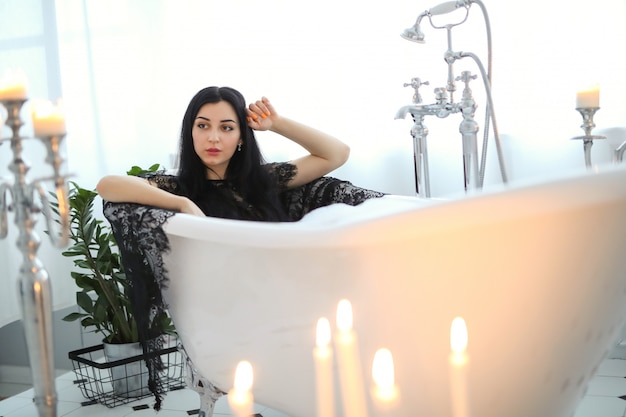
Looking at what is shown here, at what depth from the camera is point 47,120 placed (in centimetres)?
131

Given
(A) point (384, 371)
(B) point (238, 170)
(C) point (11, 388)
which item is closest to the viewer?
(A) point (384, 371)

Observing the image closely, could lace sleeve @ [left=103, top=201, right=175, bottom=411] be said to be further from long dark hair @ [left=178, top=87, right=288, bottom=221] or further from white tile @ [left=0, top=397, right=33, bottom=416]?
white tile @ [left=0, top=397, right=33, bottom=416]

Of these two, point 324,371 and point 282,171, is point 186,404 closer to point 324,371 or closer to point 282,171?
point 282,171

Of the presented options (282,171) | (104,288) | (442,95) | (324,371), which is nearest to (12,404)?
(104,288)

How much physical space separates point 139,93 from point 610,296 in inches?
88.4

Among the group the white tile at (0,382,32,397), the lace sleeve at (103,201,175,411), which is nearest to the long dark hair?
the lace sleeve at (103,201,175,411)

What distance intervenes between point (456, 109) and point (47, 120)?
120 centimetres

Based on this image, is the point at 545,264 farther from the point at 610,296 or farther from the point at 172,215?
the point at 172,215

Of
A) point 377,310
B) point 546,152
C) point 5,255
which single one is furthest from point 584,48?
point 5,255

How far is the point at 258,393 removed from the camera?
1.72 meters

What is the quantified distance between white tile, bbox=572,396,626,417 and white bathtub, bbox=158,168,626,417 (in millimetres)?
691

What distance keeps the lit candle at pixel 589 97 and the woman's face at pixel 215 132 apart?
0.95 metres

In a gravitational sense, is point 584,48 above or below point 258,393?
above

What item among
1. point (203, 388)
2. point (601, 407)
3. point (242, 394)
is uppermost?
point (242, 394)
